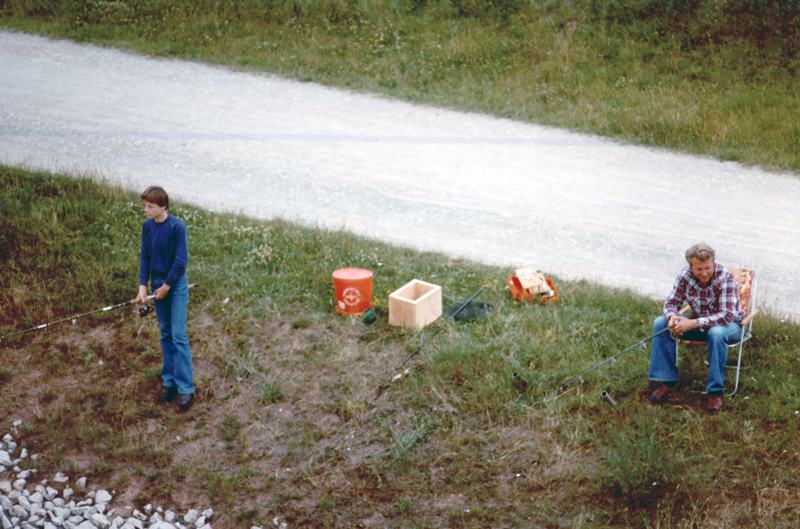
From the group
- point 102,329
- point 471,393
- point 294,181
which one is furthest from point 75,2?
point 471,393

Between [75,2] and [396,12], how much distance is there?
6981mm

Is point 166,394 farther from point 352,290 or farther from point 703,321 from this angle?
point 703,321

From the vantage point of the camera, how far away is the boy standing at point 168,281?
6.13 meters

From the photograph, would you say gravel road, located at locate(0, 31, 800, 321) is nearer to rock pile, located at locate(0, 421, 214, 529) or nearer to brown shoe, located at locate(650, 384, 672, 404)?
brown shoe, located at locate(650, 384, 672, 404)

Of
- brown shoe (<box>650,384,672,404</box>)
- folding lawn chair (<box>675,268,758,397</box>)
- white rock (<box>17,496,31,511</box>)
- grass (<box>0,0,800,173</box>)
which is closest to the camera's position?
white rock (<box>17,496,31,511</box>)

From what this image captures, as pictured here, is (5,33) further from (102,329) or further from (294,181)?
(102,329)

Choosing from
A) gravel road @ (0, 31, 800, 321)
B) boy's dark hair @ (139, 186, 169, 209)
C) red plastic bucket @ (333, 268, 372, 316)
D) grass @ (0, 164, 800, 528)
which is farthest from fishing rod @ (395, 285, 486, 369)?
boy's dark hair @ (139, 186, 169, 209)

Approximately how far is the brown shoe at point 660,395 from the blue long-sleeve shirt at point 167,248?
3.97m

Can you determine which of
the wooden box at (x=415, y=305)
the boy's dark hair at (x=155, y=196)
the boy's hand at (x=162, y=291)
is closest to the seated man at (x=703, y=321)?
the wooden box at (x=415, y=305)

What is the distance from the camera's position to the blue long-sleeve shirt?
20.2 feet

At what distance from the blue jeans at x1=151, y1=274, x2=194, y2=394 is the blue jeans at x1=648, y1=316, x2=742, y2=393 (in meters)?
3.92

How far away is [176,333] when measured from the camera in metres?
6.35

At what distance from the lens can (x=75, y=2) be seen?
16.1m

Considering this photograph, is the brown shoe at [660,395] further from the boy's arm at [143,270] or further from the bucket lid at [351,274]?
the boy's arm at [143,270]
